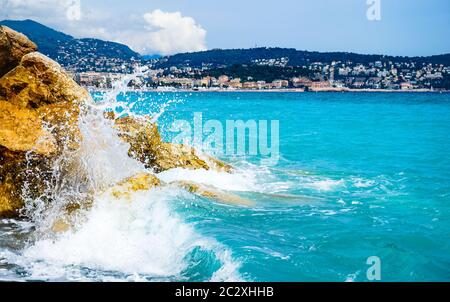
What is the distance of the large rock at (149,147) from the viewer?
1452 cm

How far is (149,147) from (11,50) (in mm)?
4725

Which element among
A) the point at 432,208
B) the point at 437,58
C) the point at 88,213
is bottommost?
the point at 432,208

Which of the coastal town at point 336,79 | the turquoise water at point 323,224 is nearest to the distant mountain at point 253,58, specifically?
the coastal town at point 336,79

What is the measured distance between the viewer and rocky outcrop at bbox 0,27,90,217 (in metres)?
10.9

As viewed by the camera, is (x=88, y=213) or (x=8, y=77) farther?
(x=8, y=77)

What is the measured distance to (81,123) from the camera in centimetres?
1205

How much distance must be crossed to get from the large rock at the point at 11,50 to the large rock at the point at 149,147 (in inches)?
128

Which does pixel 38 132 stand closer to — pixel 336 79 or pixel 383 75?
pixel 383 75

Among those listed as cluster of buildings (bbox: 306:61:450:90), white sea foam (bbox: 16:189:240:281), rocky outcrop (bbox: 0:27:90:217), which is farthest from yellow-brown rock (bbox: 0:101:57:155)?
cluster of buildings (bbox: 306:61:450:90)

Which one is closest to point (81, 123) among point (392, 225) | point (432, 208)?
point (392, 225)

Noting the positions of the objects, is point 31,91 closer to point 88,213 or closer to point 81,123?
point 81,123

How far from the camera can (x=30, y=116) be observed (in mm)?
11789
